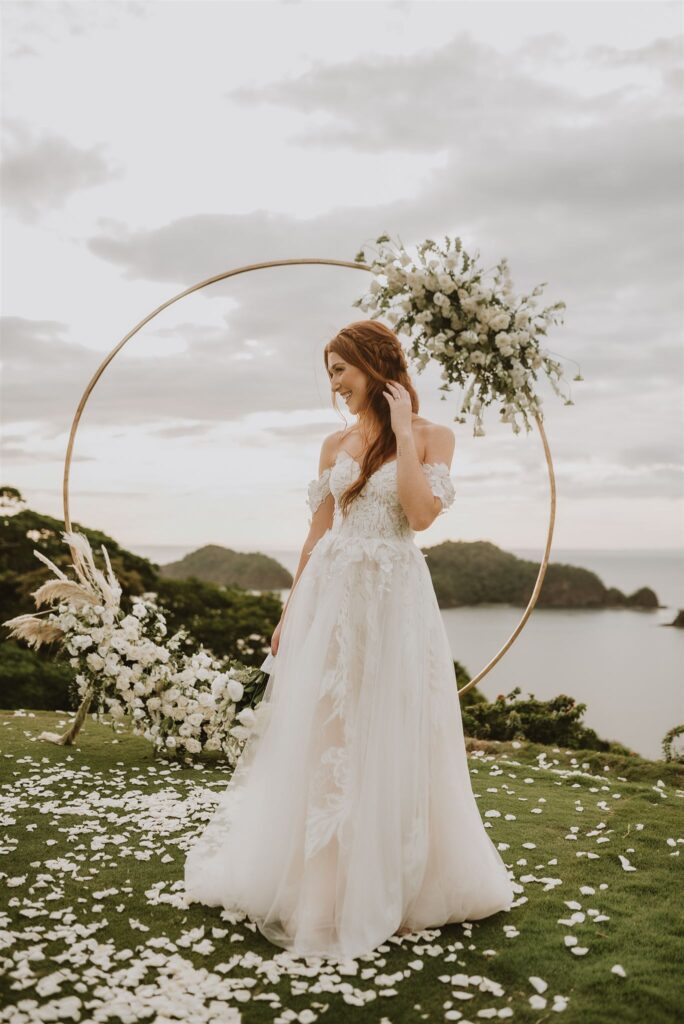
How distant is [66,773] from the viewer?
6281mm

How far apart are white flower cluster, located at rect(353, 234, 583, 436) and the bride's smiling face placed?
393 millimetres

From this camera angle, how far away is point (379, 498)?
403cm

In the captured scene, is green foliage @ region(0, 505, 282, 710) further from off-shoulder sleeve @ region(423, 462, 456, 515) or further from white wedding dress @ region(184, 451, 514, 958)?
off-shoulder sleeve @ region(423, 462, 456, 515)

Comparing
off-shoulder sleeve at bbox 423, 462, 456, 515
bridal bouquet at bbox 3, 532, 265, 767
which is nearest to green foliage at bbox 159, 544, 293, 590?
bridal bouquet at bbox 3, 532, 265, 767

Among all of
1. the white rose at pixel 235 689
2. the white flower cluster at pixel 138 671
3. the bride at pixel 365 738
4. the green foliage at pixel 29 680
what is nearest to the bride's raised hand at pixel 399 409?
the bride at pixel 365 738

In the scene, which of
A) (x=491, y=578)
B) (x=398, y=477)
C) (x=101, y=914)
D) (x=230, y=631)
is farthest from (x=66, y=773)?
(x=491, y=578)

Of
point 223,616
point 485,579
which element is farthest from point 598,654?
point 223,616

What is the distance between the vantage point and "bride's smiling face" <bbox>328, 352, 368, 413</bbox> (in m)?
4.14

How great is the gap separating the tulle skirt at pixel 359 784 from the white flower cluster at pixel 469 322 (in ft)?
3.01

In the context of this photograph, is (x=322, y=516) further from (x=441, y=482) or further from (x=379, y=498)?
(x=441, y=482)

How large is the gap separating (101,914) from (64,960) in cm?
46

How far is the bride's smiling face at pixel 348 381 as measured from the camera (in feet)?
13.6

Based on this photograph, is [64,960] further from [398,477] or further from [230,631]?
[230,631]

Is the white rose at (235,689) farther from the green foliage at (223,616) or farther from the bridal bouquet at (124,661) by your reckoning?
the green foliage at (223,616)
